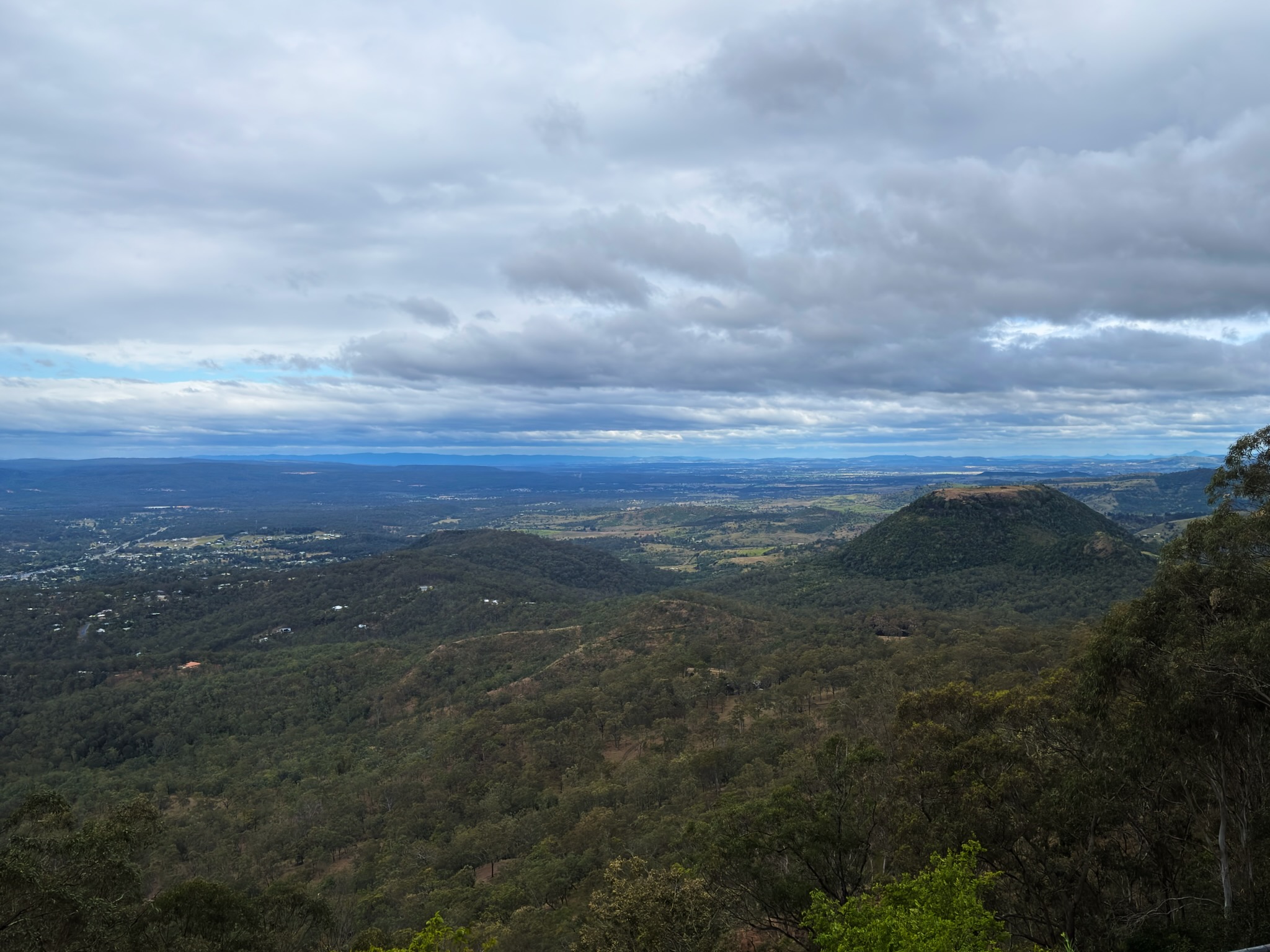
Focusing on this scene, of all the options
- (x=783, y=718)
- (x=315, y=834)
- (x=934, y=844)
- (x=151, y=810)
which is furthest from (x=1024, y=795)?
(x=315, y=834)

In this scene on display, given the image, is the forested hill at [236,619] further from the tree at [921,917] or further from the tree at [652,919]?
the tree at [921,917]

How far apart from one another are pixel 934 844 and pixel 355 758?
92.7 meters

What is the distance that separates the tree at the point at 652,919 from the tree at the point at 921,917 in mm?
3545

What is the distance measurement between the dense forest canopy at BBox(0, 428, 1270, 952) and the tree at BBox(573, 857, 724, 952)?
0.36 ft

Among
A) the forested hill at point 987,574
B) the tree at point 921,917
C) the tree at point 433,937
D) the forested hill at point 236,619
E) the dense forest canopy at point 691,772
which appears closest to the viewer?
the tree at point 921,917

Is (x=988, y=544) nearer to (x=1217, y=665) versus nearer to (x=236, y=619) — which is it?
(x=1217, y=665)

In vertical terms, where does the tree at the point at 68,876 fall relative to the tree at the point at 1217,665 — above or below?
below

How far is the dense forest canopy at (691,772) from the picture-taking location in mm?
21375

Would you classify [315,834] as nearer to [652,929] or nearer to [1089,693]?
[652,929]

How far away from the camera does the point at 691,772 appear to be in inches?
2473

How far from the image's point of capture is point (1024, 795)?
25.8 m

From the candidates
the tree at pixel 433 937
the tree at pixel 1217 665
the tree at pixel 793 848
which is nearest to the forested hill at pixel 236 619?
the tree at pixel 793 848

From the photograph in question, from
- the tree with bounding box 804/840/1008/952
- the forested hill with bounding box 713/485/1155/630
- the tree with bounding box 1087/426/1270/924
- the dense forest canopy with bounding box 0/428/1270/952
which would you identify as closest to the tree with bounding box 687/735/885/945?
the dense forest canopy with bounding box 0/428/1270/952

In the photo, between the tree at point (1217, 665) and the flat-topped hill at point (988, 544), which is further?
the flat-topped hill at point (988, 544)
